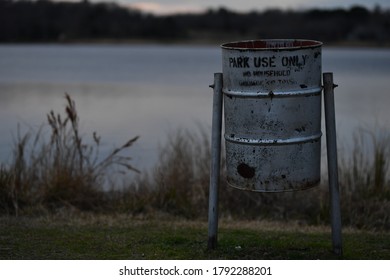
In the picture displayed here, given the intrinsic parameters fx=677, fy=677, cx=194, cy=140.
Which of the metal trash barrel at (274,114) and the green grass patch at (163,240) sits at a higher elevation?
the metal trash barrel at (274,114)

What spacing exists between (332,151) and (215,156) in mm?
836

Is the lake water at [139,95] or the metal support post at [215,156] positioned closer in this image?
the metal support post at [215,156]

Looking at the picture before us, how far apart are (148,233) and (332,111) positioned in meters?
1.99

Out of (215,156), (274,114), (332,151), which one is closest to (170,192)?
(215,156)

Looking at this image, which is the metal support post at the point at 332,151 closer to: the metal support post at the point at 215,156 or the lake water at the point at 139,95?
the metal support post at the point at 215,156

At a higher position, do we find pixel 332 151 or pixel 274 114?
pixel 274 114

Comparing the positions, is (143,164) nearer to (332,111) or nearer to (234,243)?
(234,243)

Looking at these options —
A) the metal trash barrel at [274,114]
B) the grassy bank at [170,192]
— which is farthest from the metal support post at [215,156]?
the grassy bank at [170,192]

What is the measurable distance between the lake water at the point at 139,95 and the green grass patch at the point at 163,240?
2.69 metres

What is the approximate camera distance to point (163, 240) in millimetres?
5426

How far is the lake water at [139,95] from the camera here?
12445mm

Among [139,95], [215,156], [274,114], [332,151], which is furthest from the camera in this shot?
[139,95]

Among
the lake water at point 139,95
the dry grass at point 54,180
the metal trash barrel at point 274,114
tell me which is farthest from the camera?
the lake water at point 139,95

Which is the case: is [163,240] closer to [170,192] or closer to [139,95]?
[170,192]
